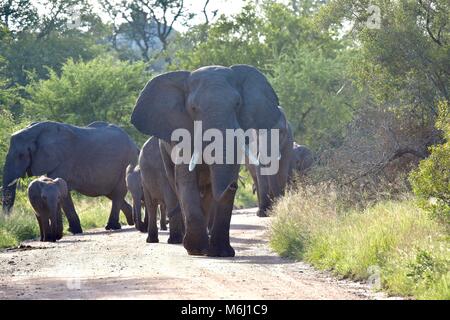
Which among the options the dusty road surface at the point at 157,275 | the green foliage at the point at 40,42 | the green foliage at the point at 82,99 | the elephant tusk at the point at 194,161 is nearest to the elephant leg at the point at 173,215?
the dusty road surface at the point at 157,275

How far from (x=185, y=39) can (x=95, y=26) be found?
18.6ft

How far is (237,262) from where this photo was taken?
49.3ft

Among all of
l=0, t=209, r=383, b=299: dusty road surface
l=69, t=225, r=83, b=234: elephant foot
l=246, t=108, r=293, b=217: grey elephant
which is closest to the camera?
l=0, t=209, r=383, b=299: dusty road surface

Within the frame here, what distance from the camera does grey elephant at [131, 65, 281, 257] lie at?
16.0 m

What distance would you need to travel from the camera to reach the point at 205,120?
16.0 metres

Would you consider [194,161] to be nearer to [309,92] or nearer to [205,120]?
[205,120]

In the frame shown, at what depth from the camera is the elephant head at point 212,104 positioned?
15.9 meters

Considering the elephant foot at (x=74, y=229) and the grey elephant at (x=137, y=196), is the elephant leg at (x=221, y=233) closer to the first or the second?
the grey elephant at (x=137, y=196)

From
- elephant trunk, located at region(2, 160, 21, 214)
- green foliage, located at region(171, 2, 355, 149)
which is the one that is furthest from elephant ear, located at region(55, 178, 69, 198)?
green foliage, located at region(171, 2, 355, 149)

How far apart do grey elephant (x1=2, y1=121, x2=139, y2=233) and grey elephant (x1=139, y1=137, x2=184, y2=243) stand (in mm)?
5144

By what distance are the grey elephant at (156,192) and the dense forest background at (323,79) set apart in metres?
1.68

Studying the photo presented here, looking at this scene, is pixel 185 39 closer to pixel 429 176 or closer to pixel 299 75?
pixel 299 75

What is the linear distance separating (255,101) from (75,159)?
11286 mm

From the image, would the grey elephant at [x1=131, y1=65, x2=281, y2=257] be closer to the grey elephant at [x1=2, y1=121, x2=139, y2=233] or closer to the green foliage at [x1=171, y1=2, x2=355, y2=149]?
the grey elephant at [x1=2, y1=121, x2=139, y2=233]
